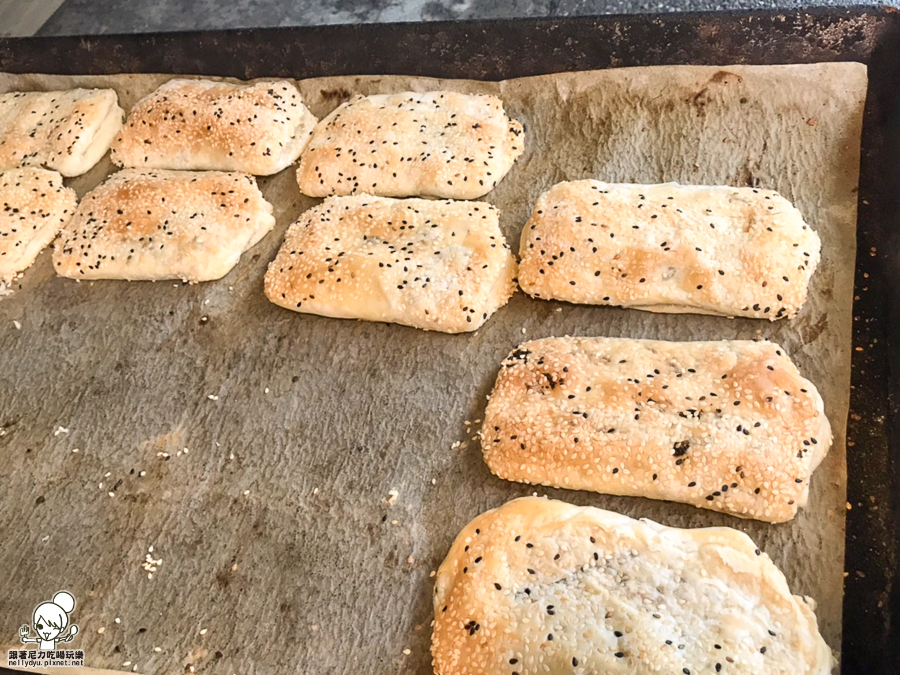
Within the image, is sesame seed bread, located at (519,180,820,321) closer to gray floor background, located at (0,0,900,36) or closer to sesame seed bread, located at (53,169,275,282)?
sesame seed bread, located at (53,169,275,282)

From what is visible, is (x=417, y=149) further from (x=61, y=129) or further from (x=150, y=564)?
(x=150, y=564)

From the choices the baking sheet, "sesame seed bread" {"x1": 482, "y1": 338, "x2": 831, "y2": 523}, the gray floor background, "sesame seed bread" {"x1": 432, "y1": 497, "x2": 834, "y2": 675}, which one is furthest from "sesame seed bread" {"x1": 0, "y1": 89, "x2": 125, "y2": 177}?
"sesame seed bread" {"x1": 432, "y1": 497, "x2": 834, "y2": 675}

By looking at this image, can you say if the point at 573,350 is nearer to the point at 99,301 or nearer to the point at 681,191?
the point at 681,191

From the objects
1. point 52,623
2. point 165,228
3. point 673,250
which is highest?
point 165,228

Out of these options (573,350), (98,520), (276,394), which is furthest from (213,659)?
(573,350)

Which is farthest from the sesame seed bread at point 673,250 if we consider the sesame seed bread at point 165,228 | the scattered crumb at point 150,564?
the scattered crumb at point 150,564

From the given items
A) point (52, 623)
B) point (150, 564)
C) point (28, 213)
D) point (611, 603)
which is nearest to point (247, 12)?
point (28, 213)

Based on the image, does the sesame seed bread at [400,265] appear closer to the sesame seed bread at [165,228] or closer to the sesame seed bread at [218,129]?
the sesame seed bread at [165,228]
